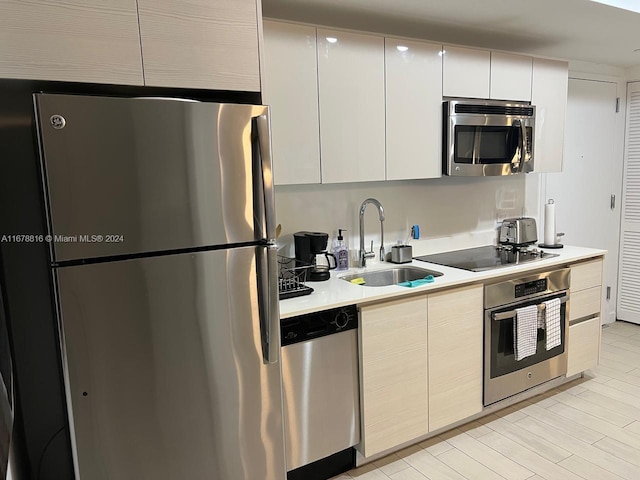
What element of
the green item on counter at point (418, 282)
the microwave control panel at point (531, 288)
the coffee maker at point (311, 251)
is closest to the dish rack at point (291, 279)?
the coffee maker at point (311, 251)

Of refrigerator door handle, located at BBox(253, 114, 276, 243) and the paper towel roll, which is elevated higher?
refrigerator door handle, located at BBox(253, 114, 276, 243)

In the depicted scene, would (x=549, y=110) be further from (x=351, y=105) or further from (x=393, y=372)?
(x=393, y=372)

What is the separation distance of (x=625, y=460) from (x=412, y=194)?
1820mm

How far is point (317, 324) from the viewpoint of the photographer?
6.77 ft

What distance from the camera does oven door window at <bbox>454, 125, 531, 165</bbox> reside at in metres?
2.69

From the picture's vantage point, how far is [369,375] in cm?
219

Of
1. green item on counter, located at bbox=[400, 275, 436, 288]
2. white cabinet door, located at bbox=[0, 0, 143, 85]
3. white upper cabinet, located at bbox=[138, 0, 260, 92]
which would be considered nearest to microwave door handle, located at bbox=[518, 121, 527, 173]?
green item on counter, located at bbox=[400, 275, 436, 288]

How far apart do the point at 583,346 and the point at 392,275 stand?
147 cm

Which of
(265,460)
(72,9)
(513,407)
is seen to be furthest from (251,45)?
(513,407)

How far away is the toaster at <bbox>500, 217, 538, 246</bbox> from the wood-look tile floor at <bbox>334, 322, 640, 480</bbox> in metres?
1.02

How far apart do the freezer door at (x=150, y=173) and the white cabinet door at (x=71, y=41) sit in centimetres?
12

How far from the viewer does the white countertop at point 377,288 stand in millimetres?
2018

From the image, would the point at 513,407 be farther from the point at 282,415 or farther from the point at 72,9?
the point at 72,9

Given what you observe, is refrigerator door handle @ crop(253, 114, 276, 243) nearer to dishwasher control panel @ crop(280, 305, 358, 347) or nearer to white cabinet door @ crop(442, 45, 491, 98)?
dishwasher control panel @ crop(280, 305, 358, 347)
